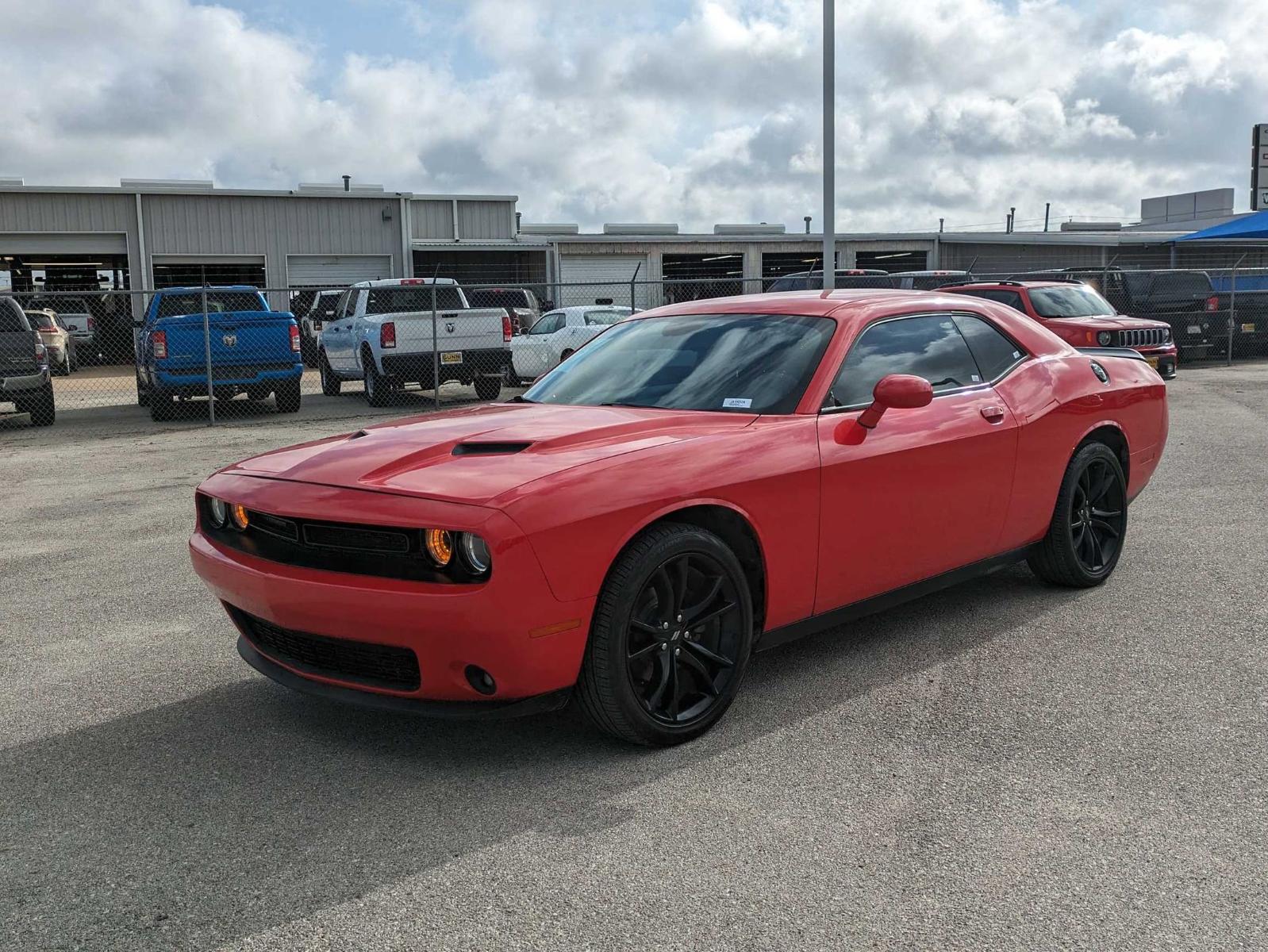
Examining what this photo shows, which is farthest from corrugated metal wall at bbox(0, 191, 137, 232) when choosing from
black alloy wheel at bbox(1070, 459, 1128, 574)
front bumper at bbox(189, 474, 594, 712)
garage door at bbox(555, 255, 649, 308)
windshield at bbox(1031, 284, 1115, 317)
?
front bumper at bbox(189, 474, 594, 712)

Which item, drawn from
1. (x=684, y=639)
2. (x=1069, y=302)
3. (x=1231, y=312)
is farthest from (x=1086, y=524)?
(x=1231, y=312)

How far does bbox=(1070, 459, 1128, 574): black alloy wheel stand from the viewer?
18.2 ft

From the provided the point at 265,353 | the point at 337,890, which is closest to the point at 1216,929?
the point at 337,890

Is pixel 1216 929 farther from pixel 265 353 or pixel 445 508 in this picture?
pixel 265 353

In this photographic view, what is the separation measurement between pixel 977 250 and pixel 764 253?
7.28 m

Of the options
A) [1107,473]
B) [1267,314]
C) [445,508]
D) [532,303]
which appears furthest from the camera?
[532,303]

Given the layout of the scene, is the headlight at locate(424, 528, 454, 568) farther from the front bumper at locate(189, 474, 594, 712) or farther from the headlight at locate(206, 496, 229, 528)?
the headlight at locate(206, 496, 229, 528)

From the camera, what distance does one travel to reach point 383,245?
35219mm

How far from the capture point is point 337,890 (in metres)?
2.89

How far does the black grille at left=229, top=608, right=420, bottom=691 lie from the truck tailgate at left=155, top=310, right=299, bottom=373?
12184 mm

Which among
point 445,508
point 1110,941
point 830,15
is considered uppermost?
point 830,15

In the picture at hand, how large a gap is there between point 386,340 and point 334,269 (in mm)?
19668

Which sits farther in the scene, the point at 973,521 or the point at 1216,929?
the point at 973,521

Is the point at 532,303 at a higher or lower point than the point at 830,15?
lower
